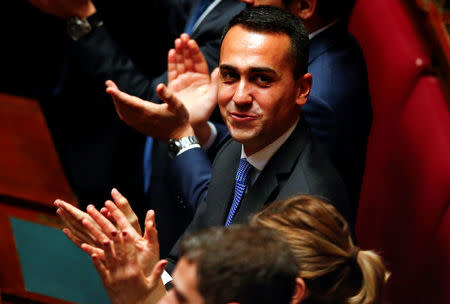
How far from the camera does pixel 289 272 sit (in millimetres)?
716

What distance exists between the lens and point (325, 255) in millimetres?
828

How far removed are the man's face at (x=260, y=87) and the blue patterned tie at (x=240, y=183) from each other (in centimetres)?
5

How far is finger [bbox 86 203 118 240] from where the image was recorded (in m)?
0.95

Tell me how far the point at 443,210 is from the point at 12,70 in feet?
4.56

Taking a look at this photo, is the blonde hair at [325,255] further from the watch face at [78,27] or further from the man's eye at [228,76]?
the watch face at [78,27]

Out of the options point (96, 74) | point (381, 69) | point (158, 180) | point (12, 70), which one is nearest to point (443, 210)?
point (381, 69)

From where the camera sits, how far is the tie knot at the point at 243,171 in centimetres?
115

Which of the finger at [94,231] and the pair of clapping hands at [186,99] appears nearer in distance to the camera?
the finger at [94,231]

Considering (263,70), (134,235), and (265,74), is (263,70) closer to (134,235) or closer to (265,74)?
(265,74)

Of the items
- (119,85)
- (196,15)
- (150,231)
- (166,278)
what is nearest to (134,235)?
(150,231)

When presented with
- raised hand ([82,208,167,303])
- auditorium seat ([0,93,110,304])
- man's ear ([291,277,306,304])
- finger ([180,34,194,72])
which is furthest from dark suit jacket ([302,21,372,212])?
auditorium seat ([0,93,110,304])

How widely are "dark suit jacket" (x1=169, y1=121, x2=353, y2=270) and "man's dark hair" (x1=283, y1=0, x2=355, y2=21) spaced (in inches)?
13.6

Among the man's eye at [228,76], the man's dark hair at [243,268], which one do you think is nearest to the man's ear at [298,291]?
the man's dark hair at [243,268]

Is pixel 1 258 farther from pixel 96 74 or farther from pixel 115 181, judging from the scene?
pixel 96 74
